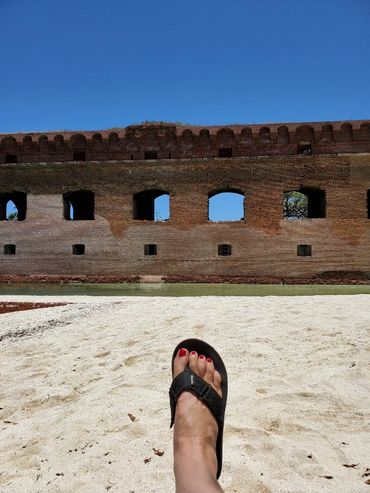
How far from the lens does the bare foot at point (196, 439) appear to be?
1.50 metres

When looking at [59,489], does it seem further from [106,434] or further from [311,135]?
[311,135]

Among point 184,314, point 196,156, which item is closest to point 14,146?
point 196,156

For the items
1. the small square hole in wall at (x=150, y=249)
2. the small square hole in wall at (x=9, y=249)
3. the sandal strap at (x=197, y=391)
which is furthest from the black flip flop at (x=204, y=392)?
the small square hole in wall at (x=9, y=249)

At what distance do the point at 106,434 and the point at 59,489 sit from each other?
454 millimetres

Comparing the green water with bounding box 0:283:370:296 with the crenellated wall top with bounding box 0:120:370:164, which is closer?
the green water with bounding box 0:283:370:296

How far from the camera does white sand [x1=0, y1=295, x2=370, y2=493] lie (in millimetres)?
1706

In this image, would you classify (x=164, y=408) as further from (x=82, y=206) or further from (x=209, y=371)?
(x=82, y=206)

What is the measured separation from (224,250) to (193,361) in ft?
47.9

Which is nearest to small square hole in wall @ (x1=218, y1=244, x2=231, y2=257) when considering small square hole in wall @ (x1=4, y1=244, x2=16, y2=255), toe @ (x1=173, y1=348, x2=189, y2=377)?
small square hole in wall @ (x1=4, y1=244, x2=16, y2=255)

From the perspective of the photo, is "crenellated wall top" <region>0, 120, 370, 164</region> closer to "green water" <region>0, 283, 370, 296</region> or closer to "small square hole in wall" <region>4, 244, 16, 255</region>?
"small square hole in wall" <region>4, 244, 16, 255</region>

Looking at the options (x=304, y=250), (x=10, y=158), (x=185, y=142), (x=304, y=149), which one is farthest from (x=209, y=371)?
(x=10, y=158)

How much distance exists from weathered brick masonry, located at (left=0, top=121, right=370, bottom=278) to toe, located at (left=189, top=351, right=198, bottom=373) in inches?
559

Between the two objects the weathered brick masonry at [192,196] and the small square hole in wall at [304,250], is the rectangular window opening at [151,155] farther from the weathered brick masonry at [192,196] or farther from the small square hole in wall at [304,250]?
the small square hole in wall at [304,250]

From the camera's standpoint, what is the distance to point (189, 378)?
7.13ft
